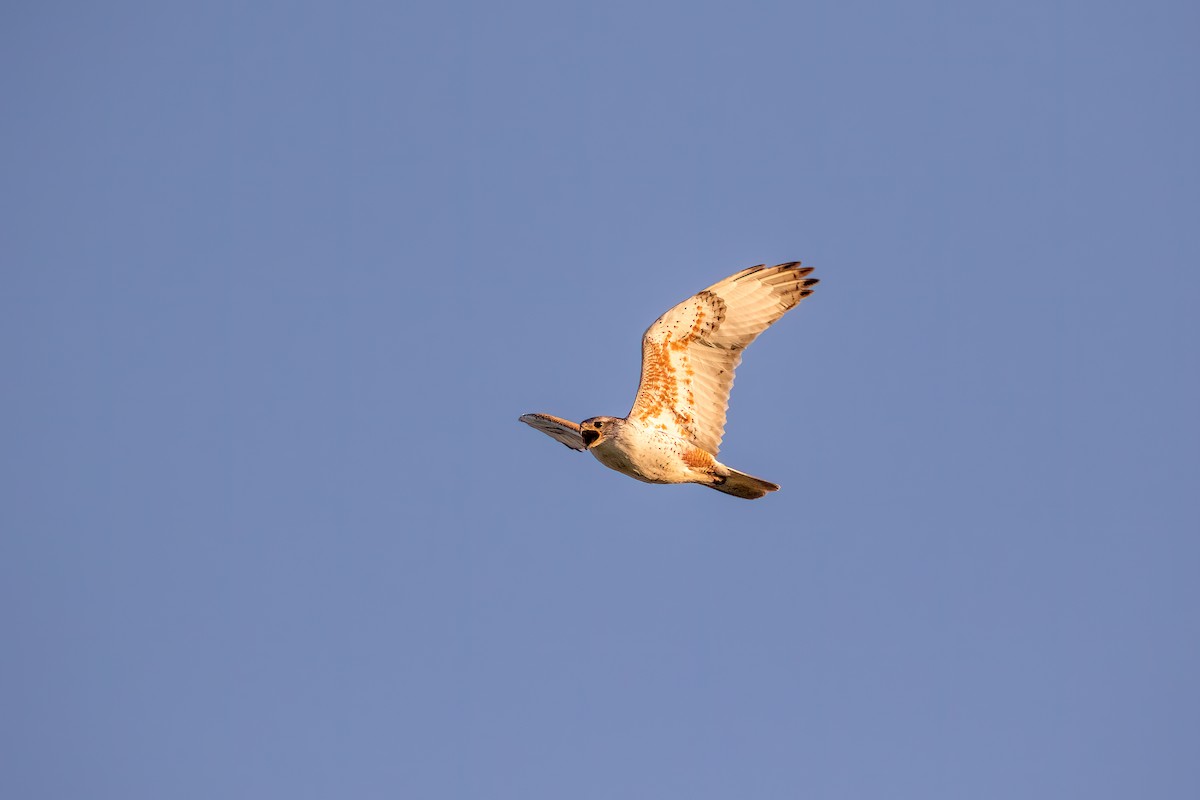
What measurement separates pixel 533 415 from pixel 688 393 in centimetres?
208

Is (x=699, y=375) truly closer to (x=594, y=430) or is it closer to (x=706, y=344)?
(x=706, y=344)

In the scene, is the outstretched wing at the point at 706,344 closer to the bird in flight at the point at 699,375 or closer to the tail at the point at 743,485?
the bird in flight at the point at 699,375

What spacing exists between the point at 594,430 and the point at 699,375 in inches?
69.9

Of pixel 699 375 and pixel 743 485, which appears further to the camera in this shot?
pixel 699 375

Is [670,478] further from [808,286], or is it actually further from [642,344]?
[808,286]

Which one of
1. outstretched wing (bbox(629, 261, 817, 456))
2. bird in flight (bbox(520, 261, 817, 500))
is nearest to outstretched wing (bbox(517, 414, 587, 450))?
bird in flight (bbox(520, 261, 817, 500))

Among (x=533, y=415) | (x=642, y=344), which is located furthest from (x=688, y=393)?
(x=533, y=415)

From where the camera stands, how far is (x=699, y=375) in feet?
48.6

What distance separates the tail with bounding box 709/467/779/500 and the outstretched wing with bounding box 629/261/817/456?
1.61 feet

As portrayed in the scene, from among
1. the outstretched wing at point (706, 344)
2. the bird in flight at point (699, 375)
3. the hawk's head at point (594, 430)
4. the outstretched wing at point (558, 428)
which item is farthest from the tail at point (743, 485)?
the outstretched wing at point (558, 428)

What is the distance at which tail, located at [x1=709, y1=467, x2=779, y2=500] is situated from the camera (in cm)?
1419

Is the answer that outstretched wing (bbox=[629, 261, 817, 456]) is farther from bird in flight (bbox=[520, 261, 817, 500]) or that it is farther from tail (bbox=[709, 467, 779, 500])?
tail (bbox=[709, 467, 779, 500])

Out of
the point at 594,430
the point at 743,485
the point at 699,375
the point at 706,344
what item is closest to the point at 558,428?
the point at 594,430

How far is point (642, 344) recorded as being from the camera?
14695mm
